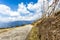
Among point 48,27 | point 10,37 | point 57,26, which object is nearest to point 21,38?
point 10,37

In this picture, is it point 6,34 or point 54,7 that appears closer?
point 54,7

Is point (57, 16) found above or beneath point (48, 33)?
above

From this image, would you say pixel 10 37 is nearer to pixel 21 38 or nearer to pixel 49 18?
pixel 21 38

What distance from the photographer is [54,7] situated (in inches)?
165

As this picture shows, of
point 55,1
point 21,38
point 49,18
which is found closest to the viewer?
point 55,1

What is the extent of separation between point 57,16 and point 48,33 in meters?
0.49

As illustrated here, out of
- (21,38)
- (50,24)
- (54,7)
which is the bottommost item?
(21,38)

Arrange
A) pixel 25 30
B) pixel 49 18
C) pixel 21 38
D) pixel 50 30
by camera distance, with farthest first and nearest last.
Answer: pixel 25 30 → pixel 21 38 → pixel 49 18 → pixel 50 30

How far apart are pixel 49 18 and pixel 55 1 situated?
0.79 metres

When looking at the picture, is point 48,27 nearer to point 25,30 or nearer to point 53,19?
point 53,19

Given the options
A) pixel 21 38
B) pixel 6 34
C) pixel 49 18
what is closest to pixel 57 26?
pixel 49 18

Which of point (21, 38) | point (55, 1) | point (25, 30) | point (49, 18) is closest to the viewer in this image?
point (55, 1)

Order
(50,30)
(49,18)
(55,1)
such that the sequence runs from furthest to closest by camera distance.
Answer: (49,18), (50,30), (55,1)

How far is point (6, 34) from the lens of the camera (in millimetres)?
8648
